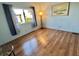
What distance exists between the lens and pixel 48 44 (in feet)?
3.06

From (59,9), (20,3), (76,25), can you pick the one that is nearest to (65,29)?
(76,25)

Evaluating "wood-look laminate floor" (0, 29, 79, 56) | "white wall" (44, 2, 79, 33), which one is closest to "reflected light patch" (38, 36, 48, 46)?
"wood-look laminate floor" (0, 29, 79, 56)

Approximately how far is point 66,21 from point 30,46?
48cm

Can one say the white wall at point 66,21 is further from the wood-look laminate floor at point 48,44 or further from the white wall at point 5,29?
the white wall at point 5,29

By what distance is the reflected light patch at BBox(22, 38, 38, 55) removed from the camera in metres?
0.90

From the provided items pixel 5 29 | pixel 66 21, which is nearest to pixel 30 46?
pixel 5 29

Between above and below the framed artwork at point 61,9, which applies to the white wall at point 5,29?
below

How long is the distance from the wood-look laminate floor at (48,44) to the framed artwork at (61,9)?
20 centimetres

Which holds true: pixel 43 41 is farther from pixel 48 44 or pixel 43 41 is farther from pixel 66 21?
pixel 66 21

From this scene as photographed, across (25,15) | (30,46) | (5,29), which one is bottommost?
(30,46)

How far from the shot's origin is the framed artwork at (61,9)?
840 millimetres

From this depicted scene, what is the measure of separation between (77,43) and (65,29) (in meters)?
0.19

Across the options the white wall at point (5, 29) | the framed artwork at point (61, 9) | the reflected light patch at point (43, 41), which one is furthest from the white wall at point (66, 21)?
the white wall at point (5, 29)

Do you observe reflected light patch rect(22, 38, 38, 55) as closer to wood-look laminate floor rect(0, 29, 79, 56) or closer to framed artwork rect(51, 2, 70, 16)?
wood-look laminate floor rect(0, 29, 79, 56)
